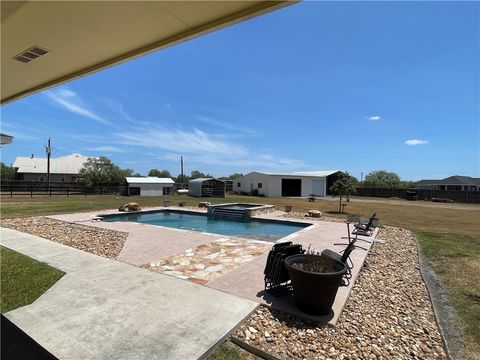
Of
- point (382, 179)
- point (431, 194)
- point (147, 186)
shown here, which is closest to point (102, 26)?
point (147, 186)

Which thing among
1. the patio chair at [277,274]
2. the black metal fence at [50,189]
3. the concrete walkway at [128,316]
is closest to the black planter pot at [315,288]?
the patio chair at [277,274]

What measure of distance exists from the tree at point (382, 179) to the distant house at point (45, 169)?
48128 mm

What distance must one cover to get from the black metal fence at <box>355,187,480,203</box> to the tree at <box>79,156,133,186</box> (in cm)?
3309

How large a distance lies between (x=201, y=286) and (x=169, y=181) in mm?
28277

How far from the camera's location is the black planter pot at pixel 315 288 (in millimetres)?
3598

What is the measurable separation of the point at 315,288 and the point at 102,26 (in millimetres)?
3872

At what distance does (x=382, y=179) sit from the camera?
193 feet

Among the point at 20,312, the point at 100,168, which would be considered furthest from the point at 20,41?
the point at 100,168

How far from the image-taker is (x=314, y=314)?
3.72 metres

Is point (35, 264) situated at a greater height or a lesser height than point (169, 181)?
lesser

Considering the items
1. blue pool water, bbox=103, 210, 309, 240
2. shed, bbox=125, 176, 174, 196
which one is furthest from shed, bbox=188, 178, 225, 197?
blue pool water, bbox=103, 210, 309, 240

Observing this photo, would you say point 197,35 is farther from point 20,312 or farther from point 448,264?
point 448,264

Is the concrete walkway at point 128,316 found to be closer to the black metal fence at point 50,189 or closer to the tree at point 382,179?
the black metal fence at point 50,189

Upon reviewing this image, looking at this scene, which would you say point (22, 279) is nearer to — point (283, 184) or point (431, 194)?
point (283, 184)
